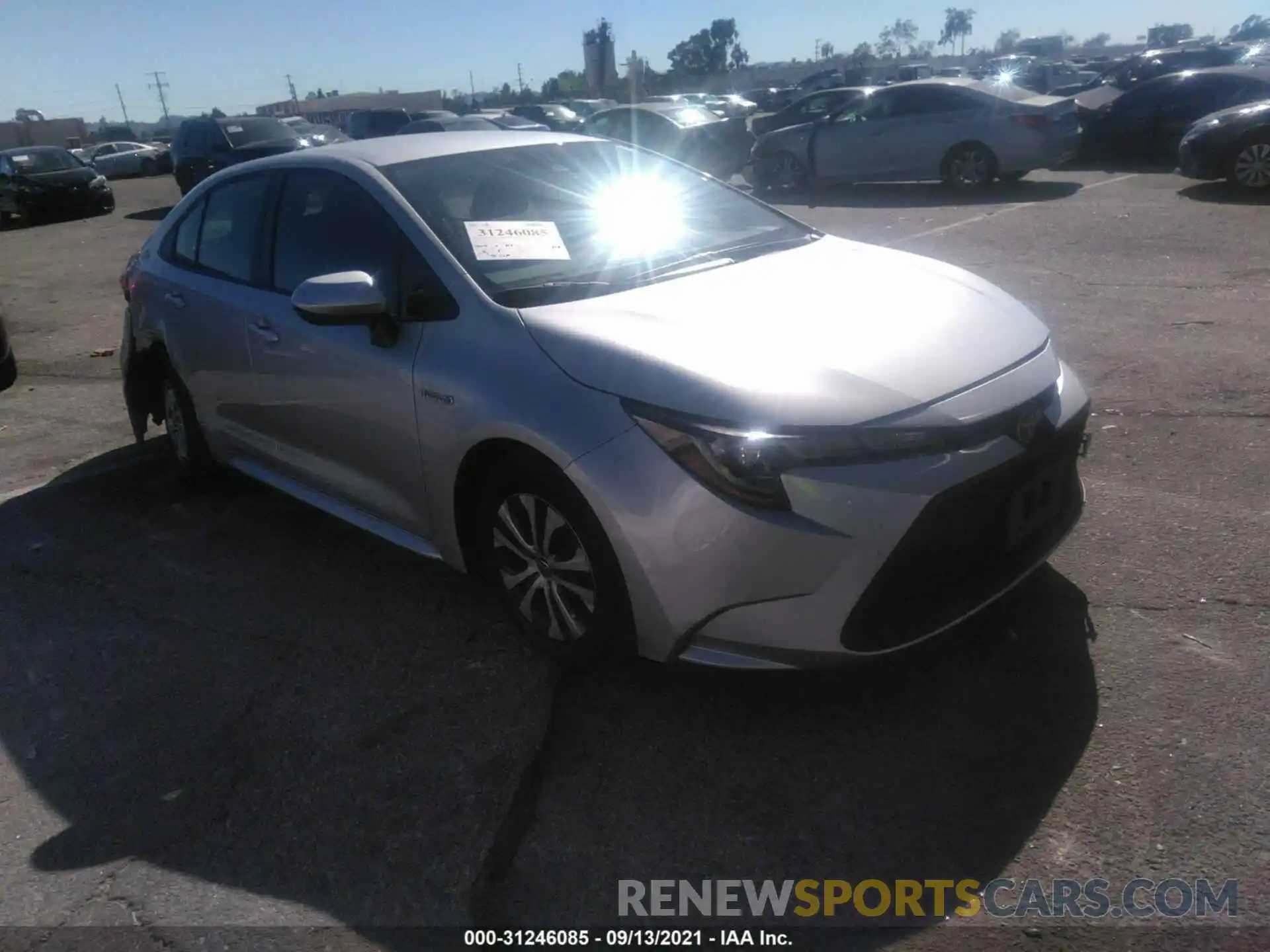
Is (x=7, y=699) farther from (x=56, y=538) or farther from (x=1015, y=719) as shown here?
(x=1015, y=719)

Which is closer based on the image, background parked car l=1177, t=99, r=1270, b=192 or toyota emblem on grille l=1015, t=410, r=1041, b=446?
toyota emblem on grille l=1015, t=410, r=1041, b=446

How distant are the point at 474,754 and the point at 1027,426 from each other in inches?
71.8

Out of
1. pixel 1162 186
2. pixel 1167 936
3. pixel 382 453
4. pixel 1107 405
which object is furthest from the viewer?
pixel 1162 186

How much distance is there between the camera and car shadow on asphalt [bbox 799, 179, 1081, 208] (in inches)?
526

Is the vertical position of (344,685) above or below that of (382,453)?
below

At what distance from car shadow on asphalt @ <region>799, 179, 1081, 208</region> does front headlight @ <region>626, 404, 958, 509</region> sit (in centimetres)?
1127

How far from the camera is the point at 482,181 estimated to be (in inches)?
157

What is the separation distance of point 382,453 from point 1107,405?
3713 mm

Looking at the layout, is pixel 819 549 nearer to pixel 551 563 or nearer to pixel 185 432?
pixel 551 563

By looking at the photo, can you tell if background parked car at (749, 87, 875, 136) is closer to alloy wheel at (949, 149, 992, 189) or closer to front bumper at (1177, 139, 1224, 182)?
alloy wheel at (949, 149, 992, 189)

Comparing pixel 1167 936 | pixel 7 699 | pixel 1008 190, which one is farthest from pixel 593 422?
pixel 1008 190

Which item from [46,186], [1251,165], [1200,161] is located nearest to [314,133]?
[46,186]

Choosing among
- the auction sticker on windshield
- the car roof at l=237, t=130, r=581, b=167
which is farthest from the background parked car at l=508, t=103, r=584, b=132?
the auction sticker on windshield

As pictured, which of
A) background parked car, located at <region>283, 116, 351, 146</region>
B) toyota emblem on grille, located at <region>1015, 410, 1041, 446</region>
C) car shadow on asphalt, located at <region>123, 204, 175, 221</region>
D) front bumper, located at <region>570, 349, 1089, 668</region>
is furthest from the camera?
background parked car, located at <region>283, 116, 351, 146</region>
